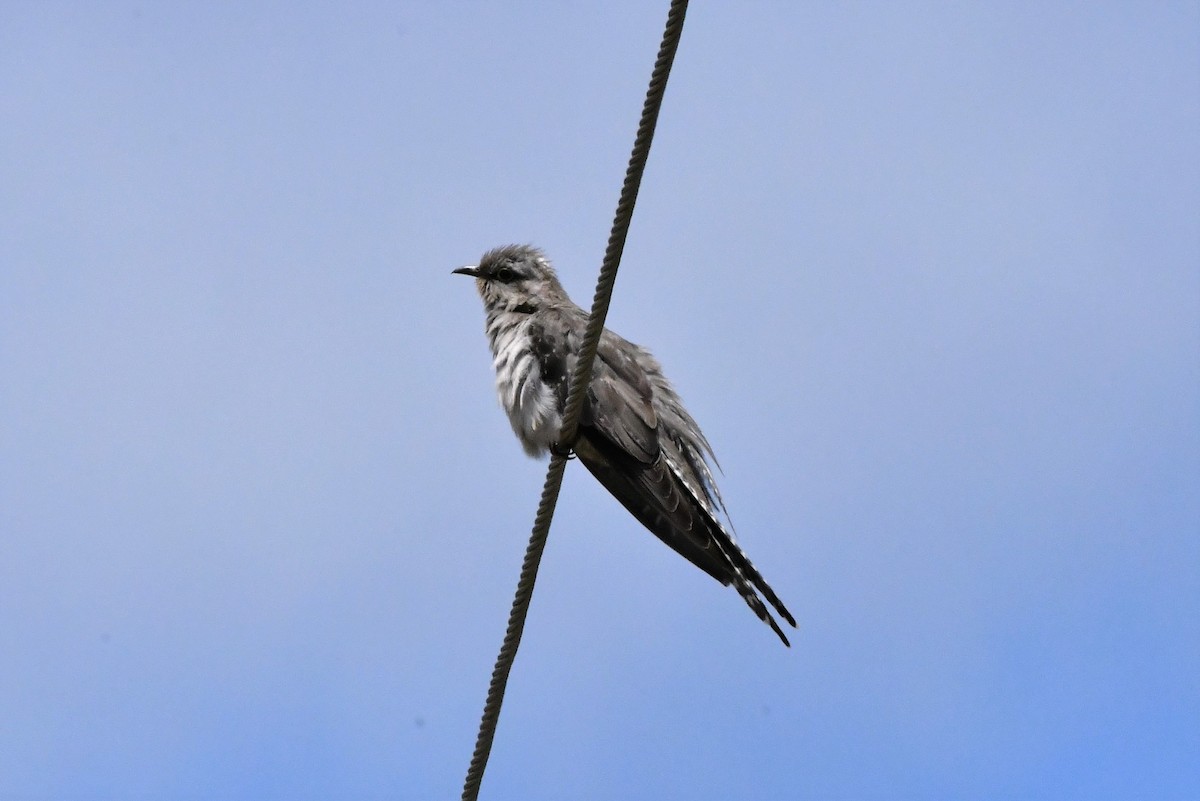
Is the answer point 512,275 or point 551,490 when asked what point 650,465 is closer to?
point 551,490

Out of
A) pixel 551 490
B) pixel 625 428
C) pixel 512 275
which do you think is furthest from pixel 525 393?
pixel 551 490

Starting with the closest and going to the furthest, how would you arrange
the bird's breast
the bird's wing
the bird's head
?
1. the bird's wing
2. the bird's breast
3. the bird's head

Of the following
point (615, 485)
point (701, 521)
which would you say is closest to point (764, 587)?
point (701, 521)

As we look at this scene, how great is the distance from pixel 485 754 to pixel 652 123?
2010 millimetres

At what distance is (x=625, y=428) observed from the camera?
5.70m

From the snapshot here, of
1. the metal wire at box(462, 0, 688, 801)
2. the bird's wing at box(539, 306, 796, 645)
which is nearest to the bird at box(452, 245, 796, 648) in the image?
the bird's wing at box(539, 306, 796, 645)

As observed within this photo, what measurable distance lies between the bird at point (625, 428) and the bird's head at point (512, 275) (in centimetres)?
16

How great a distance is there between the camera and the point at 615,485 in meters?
5.77

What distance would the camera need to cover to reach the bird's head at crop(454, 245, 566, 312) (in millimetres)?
6895

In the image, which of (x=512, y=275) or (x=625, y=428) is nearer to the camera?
(x=625, y=428)

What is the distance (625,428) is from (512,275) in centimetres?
168

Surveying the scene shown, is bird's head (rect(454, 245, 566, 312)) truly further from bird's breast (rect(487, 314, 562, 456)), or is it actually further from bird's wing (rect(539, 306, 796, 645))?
bird's wing (rect(539, 306, 796, 645))

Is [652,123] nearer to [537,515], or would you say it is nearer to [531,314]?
[537,515]

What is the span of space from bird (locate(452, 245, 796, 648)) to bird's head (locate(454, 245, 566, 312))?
0.51ft
